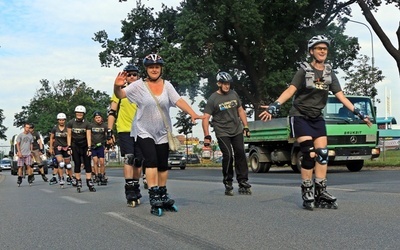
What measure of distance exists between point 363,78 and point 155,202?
37160 millimetres

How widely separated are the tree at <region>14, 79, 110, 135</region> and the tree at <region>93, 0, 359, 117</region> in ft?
155

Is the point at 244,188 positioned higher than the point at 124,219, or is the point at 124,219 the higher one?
the point at 244,188

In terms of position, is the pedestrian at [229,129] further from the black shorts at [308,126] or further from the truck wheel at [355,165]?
the truck wheel at [355,165]

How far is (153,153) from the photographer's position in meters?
6.89

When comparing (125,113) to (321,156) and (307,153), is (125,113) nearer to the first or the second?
(307,153)

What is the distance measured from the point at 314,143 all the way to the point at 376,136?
12263 millimetres

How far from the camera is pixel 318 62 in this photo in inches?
271

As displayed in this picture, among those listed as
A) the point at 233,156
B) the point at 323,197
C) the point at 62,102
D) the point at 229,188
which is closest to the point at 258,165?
the point at 233,156

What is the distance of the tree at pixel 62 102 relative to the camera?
79.9 metres

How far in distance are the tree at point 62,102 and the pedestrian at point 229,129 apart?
232 ft

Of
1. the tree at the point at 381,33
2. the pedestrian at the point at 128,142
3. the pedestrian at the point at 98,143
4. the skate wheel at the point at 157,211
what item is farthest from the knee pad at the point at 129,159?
the tree at the point at 381,33

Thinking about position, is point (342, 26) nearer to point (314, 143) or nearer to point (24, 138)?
point (24, 138)

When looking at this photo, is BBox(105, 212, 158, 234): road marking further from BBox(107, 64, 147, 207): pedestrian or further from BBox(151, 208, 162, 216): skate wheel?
Result: BBox(107, 64, 147, 207): pedestrian

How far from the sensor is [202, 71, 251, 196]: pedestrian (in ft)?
30.5
